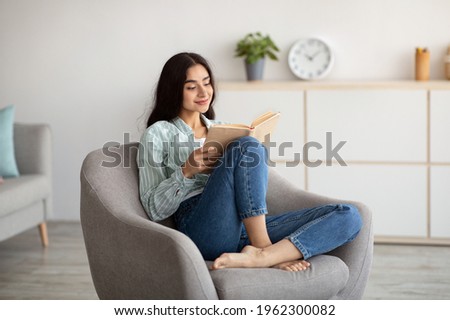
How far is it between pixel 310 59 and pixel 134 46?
3.94 ft

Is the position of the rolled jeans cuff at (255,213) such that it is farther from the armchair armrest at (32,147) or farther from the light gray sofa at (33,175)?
the armchair armrest at (32,147)

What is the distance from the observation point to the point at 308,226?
307 centimetres

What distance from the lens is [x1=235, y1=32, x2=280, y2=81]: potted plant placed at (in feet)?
17.0

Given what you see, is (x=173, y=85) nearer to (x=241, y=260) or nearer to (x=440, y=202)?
(x=241, y=260)

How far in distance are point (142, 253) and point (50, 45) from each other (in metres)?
3.21

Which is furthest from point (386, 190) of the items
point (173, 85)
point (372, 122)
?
point (173, 85)

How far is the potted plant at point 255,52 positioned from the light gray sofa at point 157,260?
Answer: 196 centimetres

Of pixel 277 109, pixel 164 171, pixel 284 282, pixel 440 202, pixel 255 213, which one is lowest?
pixel 440 202

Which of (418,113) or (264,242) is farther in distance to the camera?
(418,113)

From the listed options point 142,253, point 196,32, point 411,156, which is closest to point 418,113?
point 411,156

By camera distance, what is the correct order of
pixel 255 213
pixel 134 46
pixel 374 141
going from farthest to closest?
1. pixel 134 46
2. pixel 374 141
3. pixel 255 213

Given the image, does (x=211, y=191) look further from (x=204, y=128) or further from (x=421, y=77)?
(x=421, y=77)

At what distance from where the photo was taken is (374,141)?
4.93m
